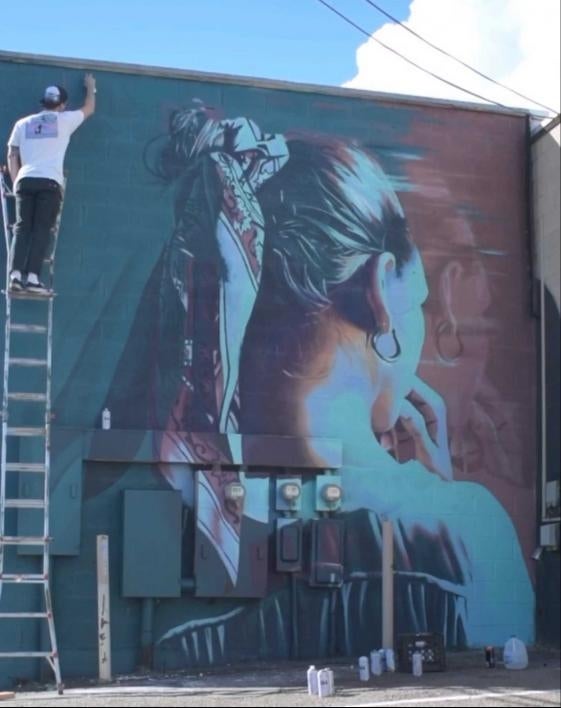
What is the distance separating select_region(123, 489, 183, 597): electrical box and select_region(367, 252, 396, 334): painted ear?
3.02 m

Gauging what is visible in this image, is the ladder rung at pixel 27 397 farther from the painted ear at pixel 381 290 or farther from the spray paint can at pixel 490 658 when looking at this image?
the spray paint can at pixel 490 658

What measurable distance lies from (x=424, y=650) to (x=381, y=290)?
3.99 m

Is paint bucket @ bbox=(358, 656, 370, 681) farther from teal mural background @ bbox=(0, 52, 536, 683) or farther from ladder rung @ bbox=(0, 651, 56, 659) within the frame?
ladder rung @ bbox=(0, 651, 56, 659)

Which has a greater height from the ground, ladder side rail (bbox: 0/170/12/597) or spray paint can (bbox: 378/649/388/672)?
ladder side rail (bbox: 0/170/12/597)

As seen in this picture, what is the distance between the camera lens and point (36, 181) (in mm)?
12898

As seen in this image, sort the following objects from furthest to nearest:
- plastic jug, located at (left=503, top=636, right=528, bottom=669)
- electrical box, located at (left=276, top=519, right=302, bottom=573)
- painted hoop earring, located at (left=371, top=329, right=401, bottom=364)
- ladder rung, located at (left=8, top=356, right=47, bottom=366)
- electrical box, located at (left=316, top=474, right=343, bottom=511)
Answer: painted hoop earring, located at (left=371, top=329, right=401, bottom=364) < electrical box, located at (left=316, top=474, right=343, bottom=511) < electrical box, located at (left=276, top=519, right=302, bottom=573) < ladder rung, located at (left=8, top=356, right=47, bottom=366) < plastic jug, located at (left=503, top=636, right=528, bottom=669)

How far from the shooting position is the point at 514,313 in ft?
48.1

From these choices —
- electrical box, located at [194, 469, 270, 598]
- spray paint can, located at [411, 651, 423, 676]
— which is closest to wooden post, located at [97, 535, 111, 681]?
electrical box, located at [194, 469, 270, 598]

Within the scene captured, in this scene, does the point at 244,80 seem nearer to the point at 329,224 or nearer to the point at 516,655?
the point at 329,224

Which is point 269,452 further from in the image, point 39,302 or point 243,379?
point 39,302

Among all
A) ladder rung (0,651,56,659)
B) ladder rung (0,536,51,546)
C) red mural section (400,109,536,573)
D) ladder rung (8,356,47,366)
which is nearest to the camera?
ladder rung (0,651,56,659)

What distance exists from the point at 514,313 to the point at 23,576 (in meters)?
6.04

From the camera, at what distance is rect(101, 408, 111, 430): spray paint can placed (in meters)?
13.2

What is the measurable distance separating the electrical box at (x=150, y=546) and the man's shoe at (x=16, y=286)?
2232mm
